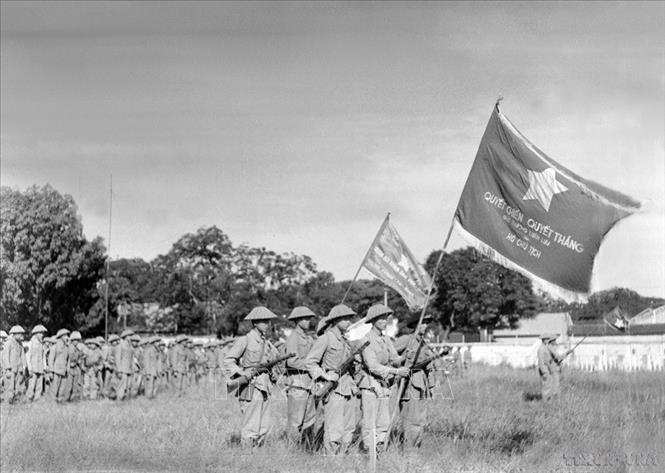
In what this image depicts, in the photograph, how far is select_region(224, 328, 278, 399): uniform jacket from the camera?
37.4 ft

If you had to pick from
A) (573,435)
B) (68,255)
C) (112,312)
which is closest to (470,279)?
(112,312)

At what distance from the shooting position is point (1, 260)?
43156 mm

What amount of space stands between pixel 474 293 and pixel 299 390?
69.3m

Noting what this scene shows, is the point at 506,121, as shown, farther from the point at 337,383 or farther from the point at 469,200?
the point at 337,383

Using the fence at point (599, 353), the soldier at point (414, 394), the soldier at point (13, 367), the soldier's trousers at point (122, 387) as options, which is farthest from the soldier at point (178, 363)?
the soldier at point (414, 394)

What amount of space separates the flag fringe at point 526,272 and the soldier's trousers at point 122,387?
14712mm

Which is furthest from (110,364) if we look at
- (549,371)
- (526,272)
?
(526,272)

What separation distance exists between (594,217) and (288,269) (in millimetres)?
62617

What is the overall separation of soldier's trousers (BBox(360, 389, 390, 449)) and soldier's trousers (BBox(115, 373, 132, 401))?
12.9 m

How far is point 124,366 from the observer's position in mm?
22844

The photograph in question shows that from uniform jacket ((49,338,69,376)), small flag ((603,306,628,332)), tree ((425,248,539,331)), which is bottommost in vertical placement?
uniform jacket ((49,338,69,376))

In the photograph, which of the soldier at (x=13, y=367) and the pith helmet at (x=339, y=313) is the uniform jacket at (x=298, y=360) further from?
the soldier at (x=13, y=367)

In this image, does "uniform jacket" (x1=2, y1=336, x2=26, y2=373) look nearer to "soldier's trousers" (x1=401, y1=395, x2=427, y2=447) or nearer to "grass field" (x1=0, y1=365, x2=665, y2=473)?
"grass field" (x1=0, y1=365, x2=665, y2=473)

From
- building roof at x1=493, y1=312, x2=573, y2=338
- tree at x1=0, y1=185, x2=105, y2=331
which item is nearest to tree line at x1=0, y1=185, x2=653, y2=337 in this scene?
tree at x1=0, y1=185, x2=105, y2=331
